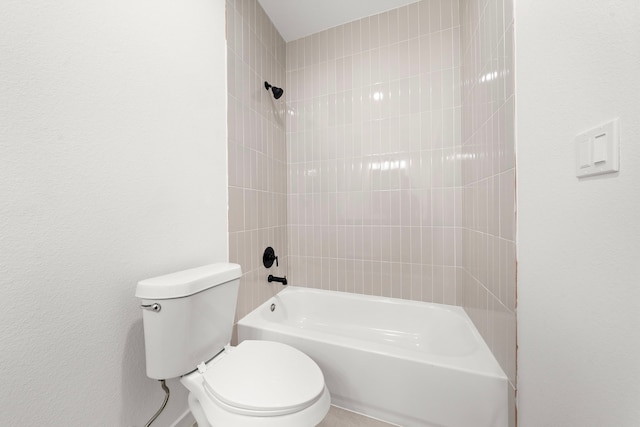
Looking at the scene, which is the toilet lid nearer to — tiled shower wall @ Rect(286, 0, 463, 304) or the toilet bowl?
the toilet bowl

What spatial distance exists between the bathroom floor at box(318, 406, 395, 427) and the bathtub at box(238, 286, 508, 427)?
25mm

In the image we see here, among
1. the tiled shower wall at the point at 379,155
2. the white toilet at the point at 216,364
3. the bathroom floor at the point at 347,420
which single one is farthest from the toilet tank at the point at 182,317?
the tiled shower wall at the point at 379,155

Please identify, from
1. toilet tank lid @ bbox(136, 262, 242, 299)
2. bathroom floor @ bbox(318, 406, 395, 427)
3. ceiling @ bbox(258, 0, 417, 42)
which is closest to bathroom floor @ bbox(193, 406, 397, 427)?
bathroom floor @ bbox(318, 406, 395, 427)

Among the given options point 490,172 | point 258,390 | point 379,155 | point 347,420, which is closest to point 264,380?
point 258,390

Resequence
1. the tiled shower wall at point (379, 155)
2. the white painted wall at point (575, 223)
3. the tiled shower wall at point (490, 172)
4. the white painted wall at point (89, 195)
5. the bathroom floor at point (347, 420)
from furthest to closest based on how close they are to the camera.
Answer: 1. the tiled shower wall at point (379, 155)
2. the bathroom floor at point (347, 420)
3. the tiled shower wall at point (490, 172)
4. the white painted wall at point (89, 195)
5. the white painted wall at point (575, 223)

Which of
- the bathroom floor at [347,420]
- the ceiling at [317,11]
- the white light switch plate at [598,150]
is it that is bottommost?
the bathroom floor at [347,420]

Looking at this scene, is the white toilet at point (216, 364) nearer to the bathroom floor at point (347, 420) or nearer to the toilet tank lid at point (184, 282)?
the toilet tank lid at point (184, 282)

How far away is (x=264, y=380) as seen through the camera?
791 millimetres

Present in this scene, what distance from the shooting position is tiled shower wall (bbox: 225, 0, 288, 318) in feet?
4.29

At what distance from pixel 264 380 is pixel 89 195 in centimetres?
83

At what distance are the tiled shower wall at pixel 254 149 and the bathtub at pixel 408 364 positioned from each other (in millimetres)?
337

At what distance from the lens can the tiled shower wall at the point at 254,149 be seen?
1309 mm

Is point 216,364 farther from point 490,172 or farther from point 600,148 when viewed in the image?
point 490,172

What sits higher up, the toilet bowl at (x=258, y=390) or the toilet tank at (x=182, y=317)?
the toilet tank at (x=182, y=317)
